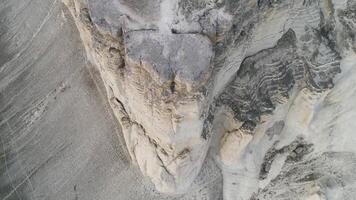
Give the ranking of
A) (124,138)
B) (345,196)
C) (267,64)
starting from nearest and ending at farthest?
(267,64), (124,138), (345,196)

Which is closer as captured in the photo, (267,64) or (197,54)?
(197,54)

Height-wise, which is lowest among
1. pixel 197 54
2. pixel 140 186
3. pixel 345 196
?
pixel 345 196

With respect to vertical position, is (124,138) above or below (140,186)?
above

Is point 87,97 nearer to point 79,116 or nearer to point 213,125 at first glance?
point 79,116

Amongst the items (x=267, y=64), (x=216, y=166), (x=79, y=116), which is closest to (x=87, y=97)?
(x=79, y=116)

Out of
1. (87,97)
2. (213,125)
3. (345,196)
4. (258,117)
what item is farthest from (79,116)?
(345,196)

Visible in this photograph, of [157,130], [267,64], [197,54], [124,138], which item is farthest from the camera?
[124,138]
